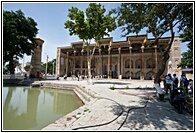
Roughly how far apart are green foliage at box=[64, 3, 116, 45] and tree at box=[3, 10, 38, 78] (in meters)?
8.02

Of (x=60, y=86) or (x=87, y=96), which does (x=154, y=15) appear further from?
(x=60, y=86)

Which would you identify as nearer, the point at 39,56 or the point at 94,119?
the point at 94,119

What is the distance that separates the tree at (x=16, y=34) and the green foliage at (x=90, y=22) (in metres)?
8.02

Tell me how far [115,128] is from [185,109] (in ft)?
11.6

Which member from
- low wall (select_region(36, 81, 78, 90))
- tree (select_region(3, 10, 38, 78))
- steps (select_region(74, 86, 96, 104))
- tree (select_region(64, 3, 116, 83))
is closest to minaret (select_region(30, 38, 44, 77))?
tree (select_region(3, 10, 38, 78))

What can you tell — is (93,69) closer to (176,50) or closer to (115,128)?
(176,50)

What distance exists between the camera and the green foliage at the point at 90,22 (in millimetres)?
15461

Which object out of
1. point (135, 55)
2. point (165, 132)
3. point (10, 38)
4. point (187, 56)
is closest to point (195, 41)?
point (165, 132)

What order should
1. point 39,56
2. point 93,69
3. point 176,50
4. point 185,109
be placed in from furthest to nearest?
point 93,69
point 39,56
point 176,50
point 185,109

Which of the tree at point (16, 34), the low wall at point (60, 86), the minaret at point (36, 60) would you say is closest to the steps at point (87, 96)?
the low wall at point (60, 86)

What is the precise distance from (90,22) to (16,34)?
11196 millimetres

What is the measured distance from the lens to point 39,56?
27.2 meters

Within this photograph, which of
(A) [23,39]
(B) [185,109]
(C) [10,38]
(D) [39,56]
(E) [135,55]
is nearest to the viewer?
(B) [185,109]

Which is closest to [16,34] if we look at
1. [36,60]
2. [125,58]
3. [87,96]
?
[36,60]
